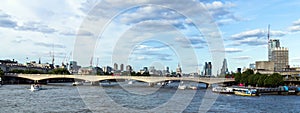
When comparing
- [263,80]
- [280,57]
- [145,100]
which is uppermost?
[280,57]

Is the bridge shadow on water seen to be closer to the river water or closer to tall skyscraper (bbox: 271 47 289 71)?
the river water

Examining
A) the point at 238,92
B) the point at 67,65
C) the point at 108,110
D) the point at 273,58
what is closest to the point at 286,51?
the point at 273,58

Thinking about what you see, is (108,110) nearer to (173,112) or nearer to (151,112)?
(151,112)

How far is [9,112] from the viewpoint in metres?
26.5

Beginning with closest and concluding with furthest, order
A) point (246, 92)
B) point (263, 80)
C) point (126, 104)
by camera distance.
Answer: point (126, 104) → point (246, 92) → point (263, 80)

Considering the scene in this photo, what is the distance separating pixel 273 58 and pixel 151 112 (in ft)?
504

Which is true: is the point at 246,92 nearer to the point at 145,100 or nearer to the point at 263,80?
the point at 263,80

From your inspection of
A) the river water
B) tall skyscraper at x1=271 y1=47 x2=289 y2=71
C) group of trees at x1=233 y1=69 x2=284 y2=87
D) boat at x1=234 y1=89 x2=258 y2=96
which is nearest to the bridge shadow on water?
the river water

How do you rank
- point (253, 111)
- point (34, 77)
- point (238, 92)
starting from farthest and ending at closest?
point (34, 77), point (238, 92), point (253, 111)

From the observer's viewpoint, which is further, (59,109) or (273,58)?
(273,58)

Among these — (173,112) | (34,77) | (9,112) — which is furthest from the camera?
(34,77)

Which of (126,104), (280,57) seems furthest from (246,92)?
(280,57)

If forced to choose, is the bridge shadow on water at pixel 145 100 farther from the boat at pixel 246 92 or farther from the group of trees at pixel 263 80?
the group of trees at pixel 263 80

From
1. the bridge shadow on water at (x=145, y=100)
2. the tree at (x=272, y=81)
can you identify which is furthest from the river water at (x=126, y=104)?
the tree at (x=272, y=81)
